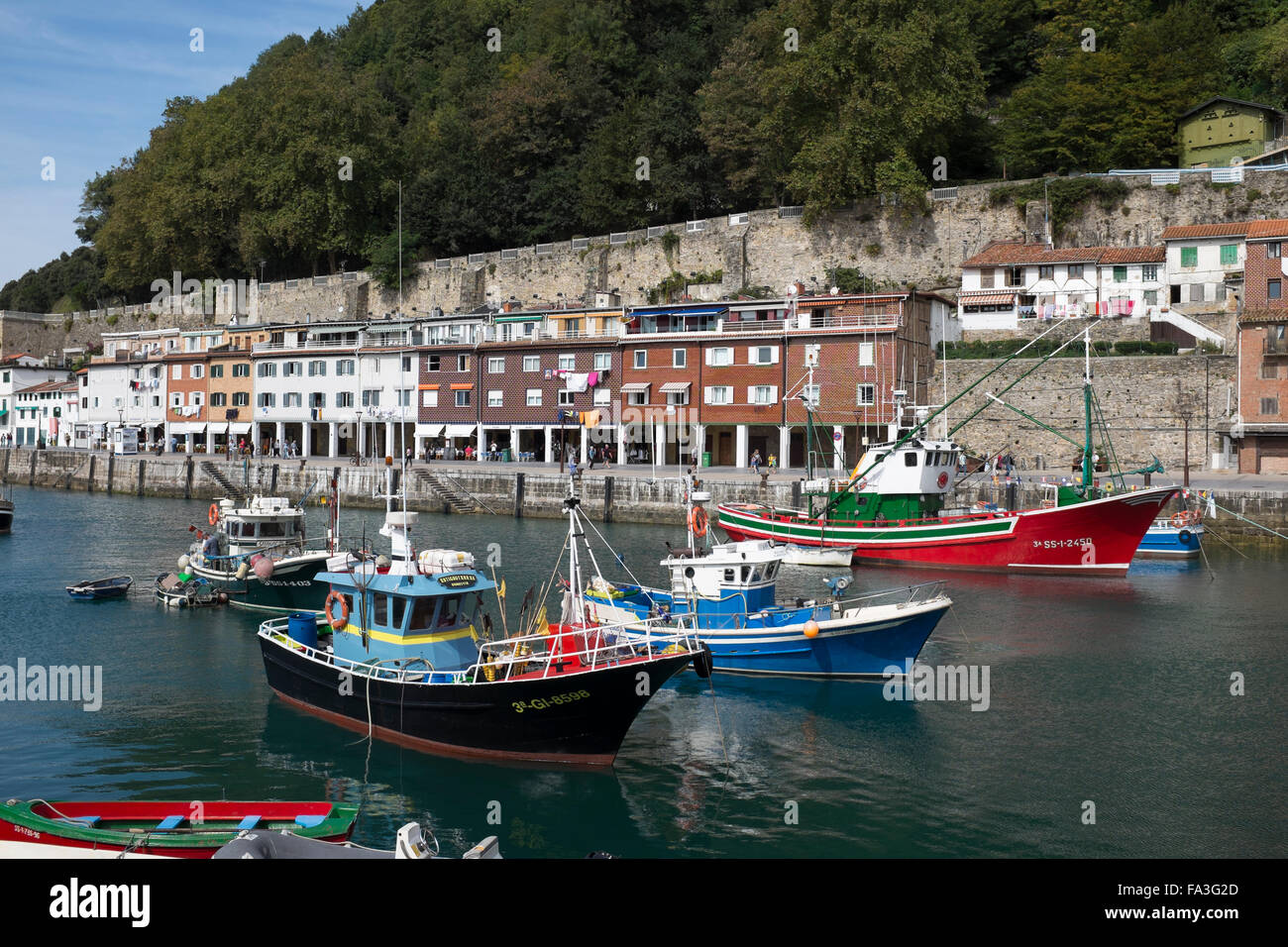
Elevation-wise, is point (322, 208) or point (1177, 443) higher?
point (322, 208)

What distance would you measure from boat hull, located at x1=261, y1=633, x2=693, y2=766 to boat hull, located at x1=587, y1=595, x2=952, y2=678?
19.6 ft

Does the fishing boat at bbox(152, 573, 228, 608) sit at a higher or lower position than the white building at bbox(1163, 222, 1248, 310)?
lower

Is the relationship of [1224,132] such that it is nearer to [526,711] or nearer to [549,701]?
[549,701]

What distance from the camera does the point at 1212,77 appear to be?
6750 cm

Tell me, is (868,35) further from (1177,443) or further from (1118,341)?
(1177,443)

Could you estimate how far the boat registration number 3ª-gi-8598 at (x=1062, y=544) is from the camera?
39.8 metres

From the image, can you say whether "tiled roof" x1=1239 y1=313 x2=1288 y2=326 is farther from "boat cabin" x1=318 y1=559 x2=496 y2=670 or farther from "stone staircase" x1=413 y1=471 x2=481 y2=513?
"boat cabin" x1=318 y1=559 x2=496 y2=670

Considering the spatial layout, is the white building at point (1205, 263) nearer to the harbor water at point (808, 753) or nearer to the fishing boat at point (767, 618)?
the harbor water at point (808, 753)

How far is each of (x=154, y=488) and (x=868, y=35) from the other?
52.2 m

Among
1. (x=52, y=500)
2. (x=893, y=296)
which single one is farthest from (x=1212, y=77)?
(x=52, y=500)

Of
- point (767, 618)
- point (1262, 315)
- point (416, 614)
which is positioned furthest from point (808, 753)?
point (1262, 315)

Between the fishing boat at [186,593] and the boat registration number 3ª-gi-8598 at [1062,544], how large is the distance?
2808 cm

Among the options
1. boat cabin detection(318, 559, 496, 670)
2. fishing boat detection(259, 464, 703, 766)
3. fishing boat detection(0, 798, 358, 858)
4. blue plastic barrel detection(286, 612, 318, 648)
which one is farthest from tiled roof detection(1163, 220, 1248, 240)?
fishing boat detection(0, 798, 358, 858)

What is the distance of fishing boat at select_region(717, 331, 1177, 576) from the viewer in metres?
39.5
